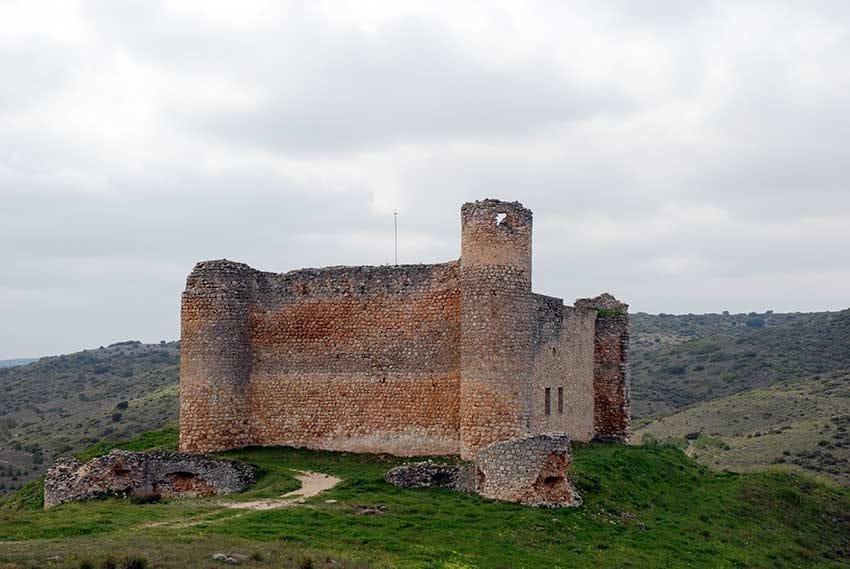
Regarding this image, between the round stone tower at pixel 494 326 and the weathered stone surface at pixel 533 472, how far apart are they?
260cm

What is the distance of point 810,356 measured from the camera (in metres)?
62.9

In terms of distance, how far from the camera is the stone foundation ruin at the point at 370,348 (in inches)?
858

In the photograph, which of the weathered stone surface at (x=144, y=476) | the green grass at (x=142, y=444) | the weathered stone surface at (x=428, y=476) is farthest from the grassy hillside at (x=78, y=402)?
the weathered stone surface at (x=428, y=476)

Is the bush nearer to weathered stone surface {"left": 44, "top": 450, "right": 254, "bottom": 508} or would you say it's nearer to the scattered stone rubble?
weathered stone surface {"left": 44, "top": 450, "right": 254, "bottom": 508}

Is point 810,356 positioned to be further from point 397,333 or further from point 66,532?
point 66,532

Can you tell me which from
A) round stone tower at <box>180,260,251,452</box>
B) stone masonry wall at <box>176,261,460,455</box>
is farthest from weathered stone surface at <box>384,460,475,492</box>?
round stone tower at <box>180,260,251,452</box>

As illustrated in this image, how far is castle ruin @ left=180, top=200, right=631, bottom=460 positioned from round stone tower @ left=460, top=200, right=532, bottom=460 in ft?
0.11

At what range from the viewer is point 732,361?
214ft

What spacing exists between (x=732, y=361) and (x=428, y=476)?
5106cm

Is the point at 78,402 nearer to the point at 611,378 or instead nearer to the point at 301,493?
the point at 611,378

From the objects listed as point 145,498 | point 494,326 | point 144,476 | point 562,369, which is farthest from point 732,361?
point 145,498

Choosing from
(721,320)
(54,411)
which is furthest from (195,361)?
(721,320)

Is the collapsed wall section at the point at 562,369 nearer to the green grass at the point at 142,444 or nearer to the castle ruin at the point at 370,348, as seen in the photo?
the castle ruin at the point at 370,348

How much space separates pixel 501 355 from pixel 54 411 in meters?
49.3
